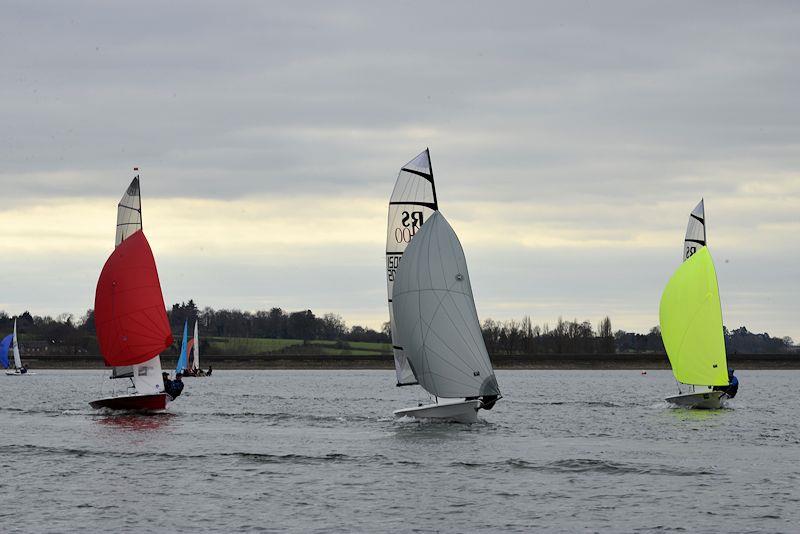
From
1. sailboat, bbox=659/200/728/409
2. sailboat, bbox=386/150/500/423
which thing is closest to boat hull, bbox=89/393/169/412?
sailboat, bbox=386/150/500/423

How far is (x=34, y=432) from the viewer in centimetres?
4809

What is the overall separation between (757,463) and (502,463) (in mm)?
7852

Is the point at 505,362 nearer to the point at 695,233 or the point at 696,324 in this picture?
the point at 695,233

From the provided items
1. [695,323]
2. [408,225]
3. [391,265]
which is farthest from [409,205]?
[695,323]

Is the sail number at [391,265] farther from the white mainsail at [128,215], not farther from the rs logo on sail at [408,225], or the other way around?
the white mainsail at [128,215]

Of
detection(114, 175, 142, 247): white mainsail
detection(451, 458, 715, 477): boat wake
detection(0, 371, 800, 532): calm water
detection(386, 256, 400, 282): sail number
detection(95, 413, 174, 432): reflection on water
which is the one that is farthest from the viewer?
detection(114, 175, 142, 247): white mainsail

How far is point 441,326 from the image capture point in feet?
145

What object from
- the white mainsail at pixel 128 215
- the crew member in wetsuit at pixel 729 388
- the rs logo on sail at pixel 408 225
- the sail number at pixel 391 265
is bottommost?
the crew member in wetsuit at pixel 729 388

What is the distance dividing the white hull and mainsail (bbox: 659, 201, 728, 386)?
552 inches

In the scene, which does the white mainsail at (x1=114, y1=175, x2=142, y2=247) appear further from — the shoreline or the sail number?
the shoreline

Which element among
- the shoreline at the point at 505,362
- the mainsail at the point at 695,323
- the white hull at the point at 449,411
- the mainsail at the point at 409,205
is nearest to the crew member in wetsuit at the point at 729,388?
the mainsail at the point at 695,323

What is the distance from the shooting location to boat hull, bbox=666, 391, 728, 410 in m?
56.4

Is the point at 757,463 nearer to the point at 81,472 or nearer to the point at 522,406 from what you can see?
the point at 81,472

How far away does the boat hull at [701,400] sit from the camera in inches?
2220
